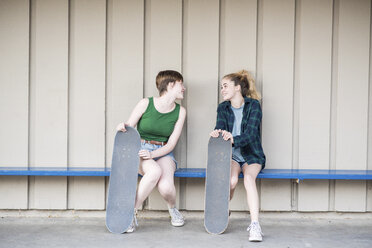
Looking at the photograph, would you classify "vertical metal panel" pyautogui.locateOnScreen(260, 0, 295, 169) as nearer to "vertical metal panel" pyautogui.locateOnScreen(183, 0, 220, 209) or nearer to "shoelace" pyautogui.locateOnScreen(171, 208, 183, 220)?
"vertical metal panel" pyautogui.locateOnScreen(183, 0, 220, 209)

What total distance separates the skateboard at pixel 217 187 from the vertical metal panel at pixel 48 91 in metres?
1.29

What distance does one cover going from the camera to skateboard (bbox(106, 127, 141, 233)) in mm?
3105

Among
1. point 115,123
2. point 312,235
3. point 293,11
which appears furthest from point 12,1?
point 312,235

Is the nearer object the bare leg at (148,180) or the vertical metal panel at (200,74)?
the bare leg at (148,180)

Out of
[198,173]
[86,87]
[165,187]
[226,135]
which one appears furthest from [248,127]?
[86,87]

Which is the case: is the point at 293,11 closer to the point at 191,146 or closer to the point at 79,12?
the point at 191,146

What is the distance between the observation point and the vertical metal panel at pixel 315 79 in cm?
363

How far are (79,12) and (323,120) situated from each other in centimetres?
227

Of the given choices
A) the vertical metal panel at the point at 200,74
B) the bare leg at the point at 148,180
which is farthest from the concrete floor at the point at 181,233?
the vertical metal panel at the point at 200,74

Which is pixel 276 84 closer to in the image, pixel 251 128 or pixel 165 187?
pixel 251 128

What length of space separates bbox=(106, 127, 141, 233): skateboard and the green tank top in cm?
22

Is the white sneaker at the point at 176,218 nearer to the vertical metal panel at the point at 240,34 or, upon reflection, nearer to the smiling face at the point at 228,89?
the smiling face at the point at 228,89

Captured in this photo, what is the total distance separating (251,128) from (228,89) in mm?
370

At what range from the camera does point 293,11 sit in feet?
11.9
